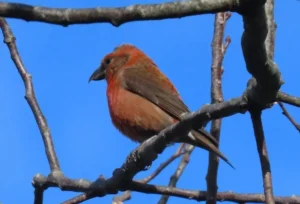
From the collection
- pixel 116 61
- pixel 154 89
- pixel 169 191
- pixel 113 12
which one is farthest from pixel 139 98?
pixel 113 12

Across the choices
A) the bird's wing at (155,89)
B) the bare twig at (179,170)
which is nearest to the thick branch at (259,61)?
the bare twig at (179,170)

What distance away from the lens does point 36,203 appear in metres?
4.12

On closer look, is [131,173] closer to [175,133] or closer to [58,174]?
[58,174]

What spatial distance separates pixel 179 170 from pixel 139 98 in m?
2.12

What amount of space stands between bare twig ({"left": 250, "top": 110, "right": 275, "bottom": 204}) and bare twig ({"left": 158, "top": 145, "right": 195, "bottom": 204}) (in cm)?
187

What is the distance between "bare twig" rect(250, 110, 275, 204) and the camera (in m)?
2.85

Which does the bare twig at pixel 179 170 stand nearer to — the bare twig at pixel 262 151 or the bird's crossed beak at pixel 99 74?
the bare twig at pixel 262 151

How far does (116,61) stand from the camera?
8242 millimetres

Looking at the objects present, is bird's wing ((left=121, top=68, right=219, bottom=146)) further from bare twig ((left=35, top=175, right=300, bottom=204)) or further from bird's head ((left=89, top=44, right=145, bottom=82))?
bare twig ((left=35, top=175, right=300, bottom=204))

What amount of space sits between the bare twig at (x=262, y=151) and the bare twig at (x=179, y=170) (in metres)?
1.87

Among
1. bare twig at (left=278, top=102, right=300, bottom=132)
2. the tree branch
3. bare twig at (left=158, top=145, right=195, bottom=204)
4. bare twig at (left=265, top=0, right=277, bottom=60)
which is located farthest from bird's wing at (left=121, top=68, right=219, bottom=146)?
bare twig at (left=265, top=0, right=277, bottom=60)

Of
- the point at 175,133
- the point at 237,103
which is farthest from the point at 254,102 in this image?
the point at 175,133

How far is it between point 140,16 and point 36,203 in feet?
6.47

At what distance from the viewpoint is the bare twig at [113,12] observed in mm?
2467
